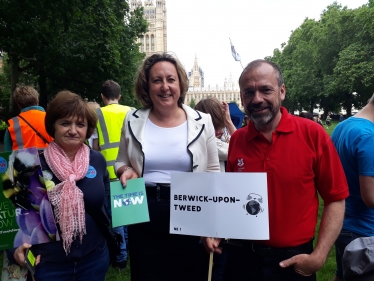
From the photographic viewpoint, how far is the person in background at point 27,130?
3.84m

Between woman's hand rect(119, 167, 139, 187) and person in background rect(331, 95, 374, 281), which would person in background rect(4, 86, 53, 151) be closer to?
woman's hand rect(119, 167, 139, 187)

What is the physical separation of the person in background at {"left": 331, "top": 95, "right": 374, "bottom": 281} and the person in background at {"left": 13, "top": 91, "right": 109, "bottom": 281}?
5.71ft

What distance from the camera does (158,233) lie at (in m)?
2.35

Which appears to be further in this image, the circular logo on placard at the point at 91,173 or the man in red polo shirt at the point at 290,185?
the circular logo on placard at the point at 91,173

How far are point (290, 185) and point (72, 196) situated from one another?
128 centimetres

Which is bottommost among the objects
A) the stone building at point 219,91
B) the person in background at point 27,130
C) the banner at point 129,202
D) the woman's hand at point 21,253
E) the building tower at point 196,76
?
the woman's hand at point 21,253

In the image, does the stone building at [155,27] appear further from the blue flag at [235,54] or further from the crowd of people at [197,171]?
the crowd of people at [197,171]

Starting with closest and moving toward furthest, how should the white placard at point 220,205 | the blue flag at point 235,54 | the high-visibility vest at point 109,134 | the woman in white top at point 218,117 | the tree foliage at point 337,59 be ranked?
the white placard at point 220,205, the woman in white top at point 218,117, the high-visibility vest at point 109,134, the blue flag at point 235,54, the tree foliage at point 337,59

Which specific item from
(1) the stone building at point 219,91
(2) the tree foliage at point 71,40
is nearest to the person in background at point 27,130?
(2) the tree foliage at point 71,40

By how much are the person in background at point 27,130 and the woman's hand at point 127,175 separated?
190cm

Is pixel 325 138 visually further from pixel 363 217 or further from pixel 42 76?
pixel 42 76

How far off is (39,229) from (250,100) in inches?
58.1

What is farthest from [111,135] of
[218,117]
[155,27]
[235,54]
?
[155,27]

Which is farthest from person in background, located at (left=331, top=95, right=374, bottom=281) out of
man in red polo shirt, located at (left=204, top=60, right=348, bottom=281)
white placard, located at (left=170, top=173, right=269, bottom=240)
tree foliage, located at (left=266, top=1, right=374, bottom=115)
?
tree foliage, located at (left=266, top=1, right=374, bottom=115)
